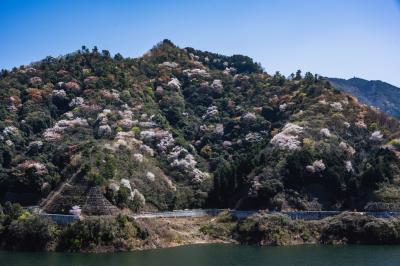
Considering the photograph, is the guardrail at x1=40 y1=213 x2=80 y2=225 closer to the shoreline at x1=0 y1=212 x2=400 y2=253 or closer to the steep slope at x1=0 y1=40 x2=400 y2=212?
the shoreline at x1=0 y1=212 x2=400 y2=253

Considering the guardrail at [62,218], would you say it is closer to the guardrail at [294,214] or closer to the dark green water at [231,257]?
the dark green water at [231,257]

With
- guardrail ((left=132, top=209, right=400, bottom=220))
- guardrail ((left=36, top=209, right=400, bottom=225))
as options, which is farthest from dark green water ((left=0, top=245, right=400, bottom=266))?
guardrail ((left=132, top=209, right=400, bottom=220))

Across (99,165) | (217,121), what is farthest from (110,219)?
(217,121)

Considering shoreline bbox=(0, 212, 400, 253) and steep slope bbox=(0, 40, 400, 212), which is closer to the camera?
shoreline bbox=(0, 212, 400, 253)

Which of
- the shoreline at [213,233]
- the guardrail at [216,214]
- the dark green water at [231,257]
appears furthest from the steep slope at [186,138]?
the dark green water at [231,257]

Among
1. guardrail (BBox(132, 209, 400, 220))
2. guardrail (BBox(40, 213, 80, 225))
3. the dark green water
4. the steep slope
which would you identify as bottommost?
the dark green water

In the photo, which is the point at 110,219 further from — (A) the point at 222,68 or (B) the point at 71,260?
(A) the point at 222,68

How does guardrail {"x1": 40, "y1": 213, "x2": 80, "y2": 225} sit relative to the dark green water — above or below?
above
